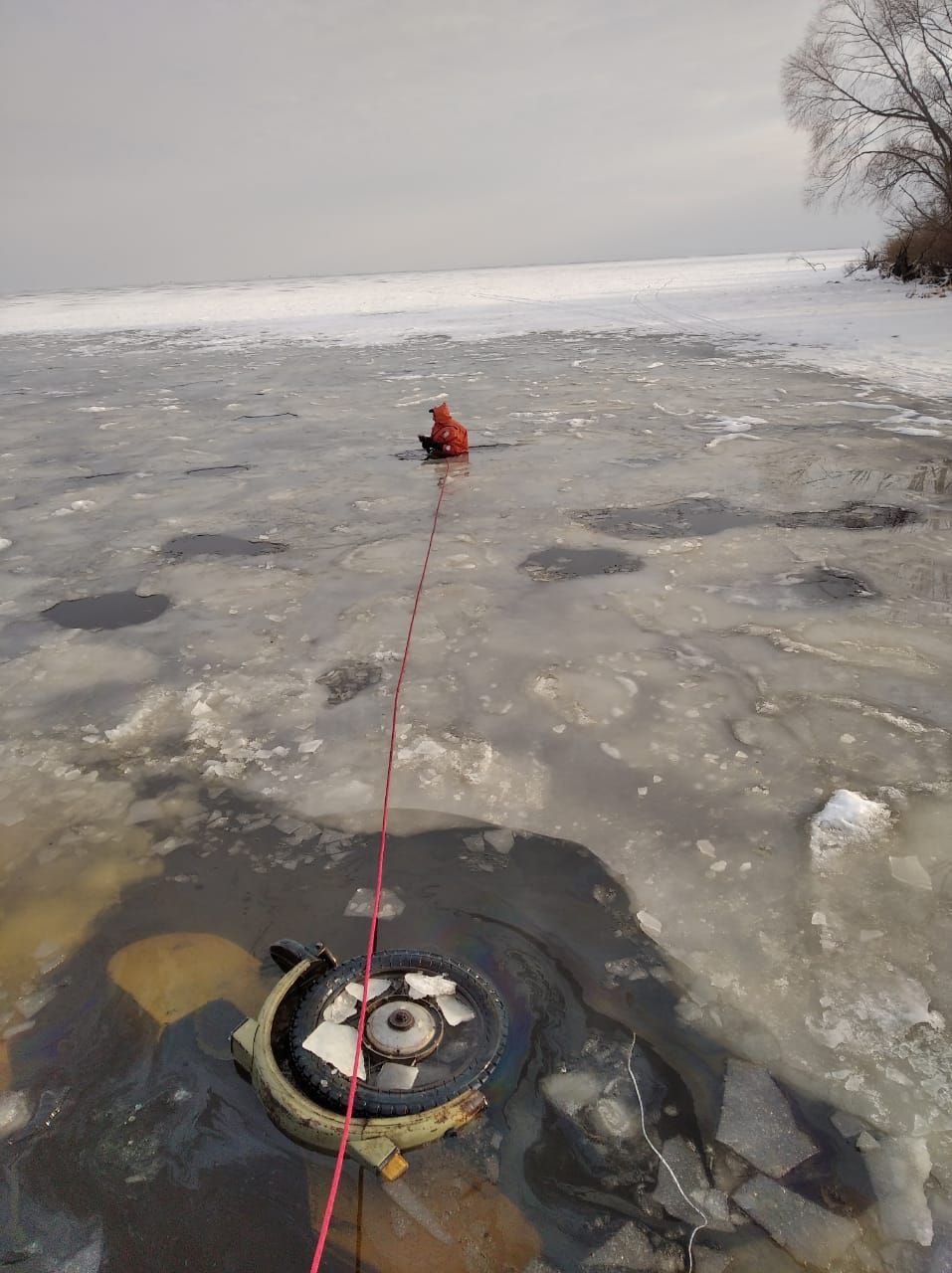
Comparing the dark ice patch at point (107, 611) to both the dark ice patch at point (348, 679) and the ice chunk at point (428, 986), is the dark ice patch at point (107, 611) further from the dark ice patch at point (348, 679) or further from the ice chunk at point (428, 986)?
the ice chunk at point (428, 986)

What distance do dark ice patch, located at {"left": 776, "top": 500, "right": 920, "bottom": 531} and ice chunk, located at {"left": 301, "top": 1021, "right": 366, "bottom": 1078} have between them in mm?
4711

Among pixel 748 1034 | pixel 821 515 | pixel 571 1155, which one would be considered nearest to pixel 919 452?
pixel 821 515

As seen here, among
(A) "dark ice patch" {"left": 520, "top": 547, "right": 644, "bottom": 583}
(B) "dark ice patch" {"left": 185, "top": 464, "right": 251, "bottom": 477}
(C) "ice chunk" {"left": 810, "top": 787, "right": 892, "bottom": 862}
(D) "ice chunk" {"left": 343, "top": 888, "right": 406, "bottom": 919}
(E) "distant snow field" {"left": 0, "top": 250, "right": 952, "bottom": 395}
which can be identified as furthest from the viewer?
(E) "distant snow field" {"left": 0, "top": 250, "right": 952, "bottom": 395}

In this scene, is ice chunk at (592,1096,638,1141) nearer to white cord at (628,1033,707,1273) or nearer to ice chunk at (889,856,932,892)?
white cord at (628,1033,707,1273)

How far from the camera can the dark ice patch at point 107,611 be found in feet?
14.7

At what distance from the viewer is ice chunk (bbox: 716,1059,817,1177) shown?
68.5 inches

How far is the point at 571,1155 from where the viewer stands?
1.76m

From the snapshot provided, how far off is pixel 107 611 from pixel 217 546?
46.5 inches

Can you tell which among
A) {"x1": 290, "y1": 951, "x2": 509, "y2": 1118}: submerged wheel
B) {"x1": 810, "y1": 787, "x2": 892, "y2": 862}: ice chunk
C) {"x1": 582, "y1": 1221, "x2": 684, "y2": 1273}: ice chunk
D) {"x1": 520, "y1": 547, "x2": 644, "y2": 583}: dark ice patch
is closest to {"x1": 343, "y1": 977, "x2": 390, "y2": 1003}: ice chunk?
{"x1": 290, "y1": 951, "x2": 509, "y2": 1118}: submerged wheel

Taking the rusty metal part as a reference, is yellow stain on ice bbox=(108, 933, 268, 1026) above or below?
below

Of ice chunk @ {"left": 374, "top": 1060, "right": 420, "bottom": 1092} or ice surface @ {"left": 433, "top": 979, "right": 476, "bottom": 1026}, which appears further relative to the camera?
ice surface @ {"left": 433, "top": 979, "right": 476, "bottom": 1026}

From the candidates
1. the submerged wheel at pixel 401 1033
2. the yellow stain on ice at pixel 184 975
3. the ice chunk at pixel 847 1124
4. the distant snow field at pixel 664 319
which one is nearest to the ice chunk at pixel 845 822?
the ice chunk at pixel 847 1124

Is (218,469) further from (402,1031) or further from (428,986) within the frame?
(402,1031)

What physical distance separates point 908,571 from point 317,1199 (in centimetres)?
451
